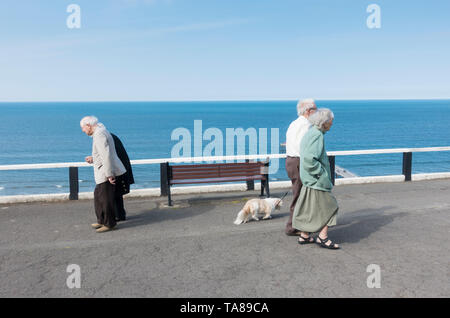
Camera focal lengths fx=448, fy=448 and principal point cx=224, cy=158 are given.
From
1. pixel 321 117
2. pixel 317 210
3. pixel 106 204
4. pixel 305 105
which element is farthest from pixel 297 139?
pixel 106 204

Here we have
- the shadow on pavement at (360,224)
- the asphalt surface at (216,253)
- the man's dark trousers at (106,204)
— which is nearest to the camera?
the asphalt surface at (216,253)

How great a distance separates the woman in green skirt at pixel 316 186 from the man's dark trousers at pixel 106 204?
8.62 ft

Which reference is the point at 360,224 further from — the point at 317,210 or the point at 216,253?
the point at 216,253

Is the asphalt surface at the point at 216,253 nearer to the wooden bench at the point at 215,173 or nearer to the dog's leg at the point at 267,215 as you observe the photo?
the dog's leg at the point at 267,215

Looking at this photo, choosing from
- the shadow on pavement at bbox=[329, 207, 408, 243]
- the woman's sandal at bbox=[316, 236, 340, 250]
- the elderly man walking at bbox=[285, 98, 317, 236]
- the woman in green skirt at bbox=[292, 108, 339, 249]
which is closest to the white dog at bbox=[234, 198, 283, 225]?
the elderly man walking at bbox=[285, 98, 317, 236]

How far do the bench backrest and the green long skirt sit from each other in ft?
10.2

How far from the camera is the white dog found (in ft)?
22.2

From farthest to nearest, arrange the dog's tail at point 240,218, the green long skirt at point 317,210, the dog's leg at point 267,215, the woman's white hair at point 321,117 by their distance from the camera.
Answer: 1. the dog's leg at point 267,215
2. the dog's tail at point 240,218
3. the green long skirt at point 317,210
4. the woman's white hair at point 321,117

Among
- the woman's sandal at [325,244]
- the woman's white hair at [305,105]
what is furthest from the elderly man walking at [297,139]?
the woman's sandal at [325,244]

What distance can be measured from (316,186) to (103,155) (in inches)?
115

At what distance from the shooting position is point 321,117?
5242 millimetres

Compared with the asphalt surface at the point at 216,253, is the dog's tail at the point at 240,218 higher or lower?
higher

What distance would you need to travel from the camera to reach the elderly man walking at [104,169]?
6.17 m

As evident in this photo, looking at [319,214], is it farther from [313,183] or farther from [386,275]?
[386,275]
